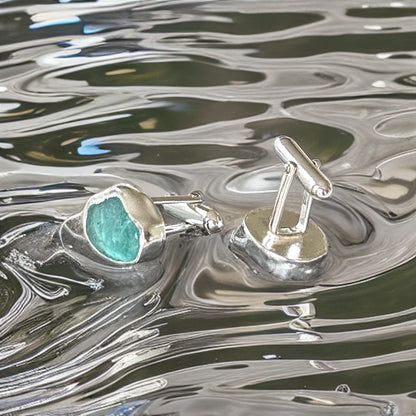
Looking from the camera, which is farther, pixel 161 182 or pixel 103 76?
pixel 103 76

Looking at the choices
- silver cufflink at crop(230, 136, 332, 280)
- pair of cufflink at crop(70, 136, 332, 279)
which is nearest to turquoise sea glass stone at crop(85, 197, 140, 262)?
pair of cufflink at crop(70, 136, 332, 279)

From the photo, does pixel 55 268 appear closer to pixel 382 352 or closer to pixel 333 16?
pixel 382 352

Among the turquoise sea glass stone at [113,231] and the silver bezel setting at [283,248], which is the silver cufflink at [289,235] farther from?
the turquoise sea glass stone at [113,231]

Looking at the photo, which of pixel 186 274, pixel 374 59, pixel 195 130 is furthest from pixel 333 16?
pixel 186 274

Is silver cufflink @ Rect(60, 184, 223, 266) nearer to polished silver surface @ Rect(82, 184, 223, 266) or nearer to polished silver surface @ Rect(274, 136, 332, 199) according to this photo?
polished silver surface @ Rect(82, 184, 223, 266)

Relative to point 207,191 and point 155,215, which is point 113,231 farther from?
point 207,191

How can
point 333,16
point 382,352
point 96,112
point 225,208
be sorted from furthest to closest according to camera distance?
1. point 333,16
2. point 96,112
3. point 225,208
4. point 382,352
